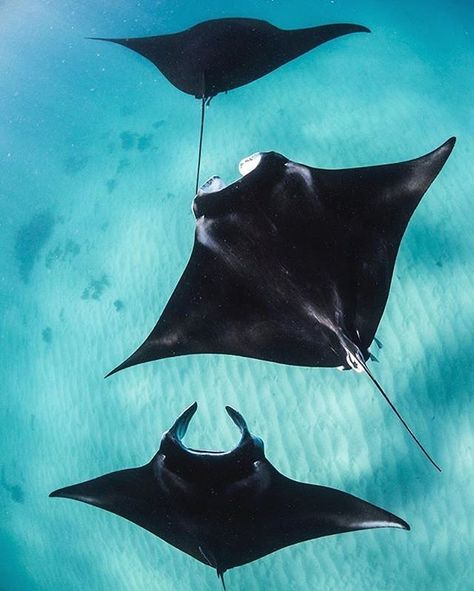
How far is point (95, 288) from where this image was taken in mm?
6176

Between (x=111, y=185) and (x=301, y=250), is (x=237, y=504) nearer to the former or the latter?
(x=301, y=250)

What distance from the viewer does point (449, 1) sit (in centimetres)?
867

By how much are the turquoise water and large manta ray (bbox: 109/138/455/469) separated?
196 cm

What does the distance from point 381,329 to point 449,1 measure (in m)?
7.74

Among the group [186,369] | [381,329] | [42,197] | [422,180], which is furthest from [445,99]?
[42,197]

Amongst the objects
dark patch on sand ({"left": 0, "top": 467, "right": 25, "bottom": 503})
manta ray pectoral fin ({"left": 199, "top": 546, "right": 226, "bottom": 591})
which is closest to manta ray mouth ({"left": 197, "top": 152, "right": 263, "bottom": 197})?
manta ray pectoral fin ({"left": 199, "top": 546, "right": 226, "bottom": 591})

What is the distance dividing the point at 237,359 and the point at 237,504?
230 cm

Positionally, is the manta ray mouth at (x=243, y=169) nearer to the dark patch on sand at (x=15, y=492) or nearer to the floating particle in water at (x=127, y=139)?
the floating particle in water at (x=127, y=139)

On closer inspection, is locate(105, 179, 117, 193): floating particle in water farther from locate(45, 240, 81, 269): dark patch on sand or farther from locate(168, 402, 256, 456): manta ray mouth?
locate(168, 402, 256, 456): manta ray mouth

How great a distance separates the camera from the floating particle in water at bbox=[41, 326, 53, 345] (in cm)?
634

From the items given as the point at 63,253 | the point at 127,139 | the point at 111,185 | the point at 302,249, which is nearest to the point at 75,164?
the point at 127,139

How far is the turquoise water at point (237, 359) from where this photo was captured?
13.9ft

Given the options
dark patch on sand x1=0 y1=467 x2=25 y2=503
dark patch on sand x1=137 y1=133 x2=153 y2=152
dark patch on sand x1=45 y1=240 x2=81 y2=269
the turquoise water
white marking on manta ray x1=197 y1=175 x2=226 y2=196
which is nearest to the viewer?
white marking on manta ray x1=197 y1=175 x2=226 y2=196

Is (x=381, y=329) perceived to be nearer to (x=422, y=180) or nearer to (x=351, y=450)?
(x=351, y=450)
